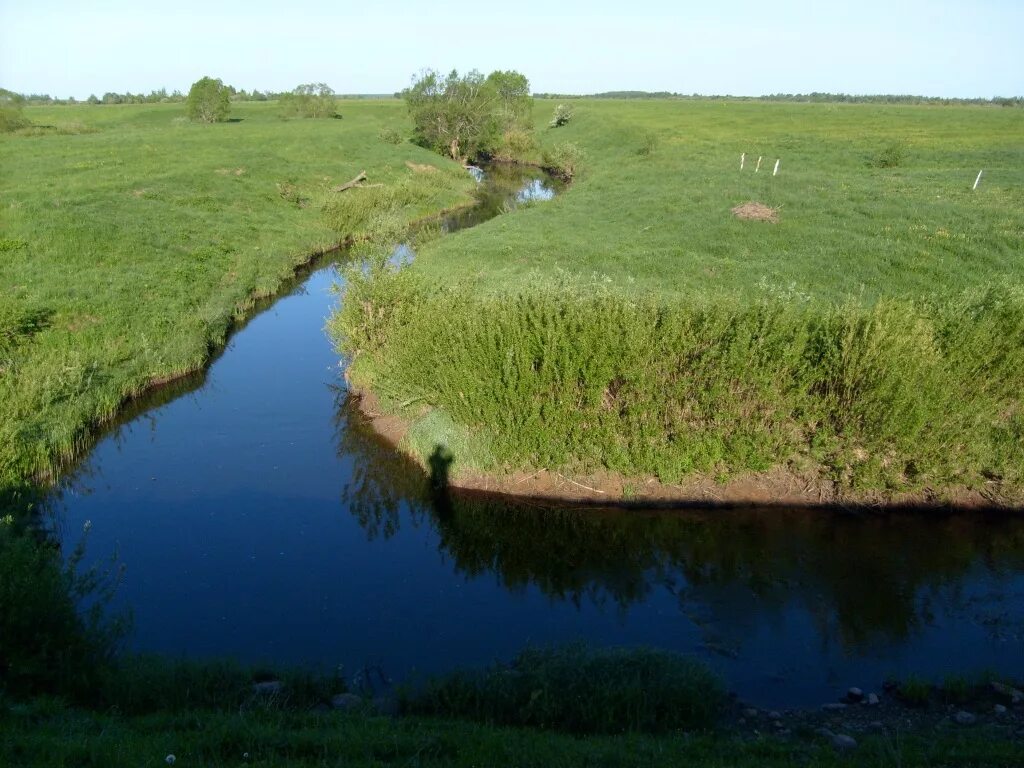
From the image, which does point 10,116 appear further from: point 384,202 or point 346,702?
point 346,702

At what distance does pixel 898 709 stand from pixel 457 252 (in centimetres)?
2299

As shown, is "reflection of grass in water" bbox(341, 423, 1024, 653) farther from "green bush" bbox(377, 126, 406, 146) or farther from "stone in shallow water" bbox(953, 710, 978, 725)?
"green bush" bbox(377, 126, 406, 146)

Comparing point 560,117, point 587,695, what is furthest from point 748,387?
point 560,117

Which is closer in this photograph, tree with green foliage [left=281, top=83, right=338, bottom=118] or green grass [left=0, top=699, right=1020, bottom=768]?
green grass [left=0, top=699, right=1020, bottom=768]

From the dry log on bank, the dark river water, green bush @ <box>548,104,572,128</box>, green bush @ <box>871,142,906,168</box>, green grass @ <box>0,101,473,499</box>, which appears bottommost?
the dark river water

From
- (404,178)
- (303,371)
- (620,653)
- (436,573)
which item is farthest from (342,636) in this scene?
(404,178)

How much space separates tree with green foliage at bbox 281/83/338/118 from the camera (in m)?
89.1

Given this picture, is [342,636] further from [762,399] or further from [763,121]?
[763,121]

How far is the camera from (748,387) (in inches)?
525

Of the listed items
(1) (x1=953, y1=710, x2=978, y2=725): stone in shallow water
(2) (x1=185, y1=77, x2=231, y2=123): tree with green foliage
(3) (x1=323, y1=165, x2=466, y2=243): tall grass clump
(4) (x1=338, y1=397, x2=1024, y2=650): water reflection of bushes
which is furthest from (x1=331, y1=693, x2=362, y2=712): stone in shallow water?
(2) (x1=185, y1=77, x2=231, y2=123): tree with green foliage

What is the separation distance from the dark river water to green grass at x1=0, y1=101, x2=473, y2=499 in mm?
1618

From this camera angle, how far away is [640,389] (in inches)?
535

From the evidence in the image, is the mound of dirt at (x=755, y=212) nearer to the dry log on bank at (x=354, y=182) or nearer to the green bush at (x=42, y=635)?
the dry log on bank at (x=354, y=182)

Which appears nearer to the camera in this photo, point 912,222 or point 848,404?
point 848,404
